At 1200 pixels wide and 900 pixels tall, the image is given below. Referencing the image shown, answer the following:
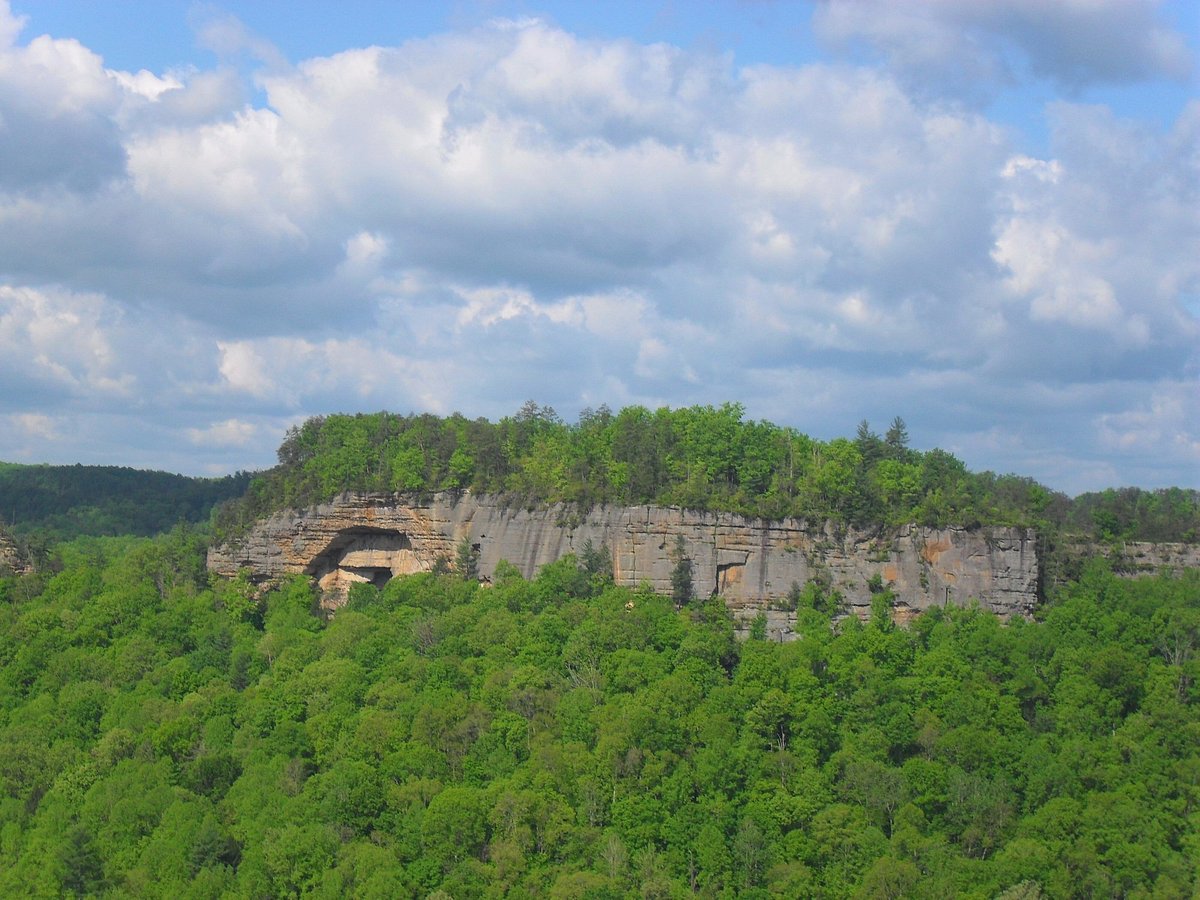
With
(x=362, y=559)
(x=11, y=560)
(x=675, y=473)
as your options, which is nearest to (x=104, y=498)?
(x=11, y=560)

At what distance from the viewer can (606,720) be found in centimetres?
6100

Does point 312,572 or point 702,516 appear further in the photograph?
point 312,572

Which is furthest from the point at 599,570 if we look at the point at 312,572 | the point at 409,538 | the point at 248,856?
the point at 248,856

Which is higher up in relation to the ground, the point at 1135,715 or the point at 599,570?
the point at 599,570

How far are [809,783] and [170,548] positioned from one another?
49.3 meters

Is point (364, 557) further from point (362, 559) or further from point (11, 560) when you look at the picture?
point (11, 560)

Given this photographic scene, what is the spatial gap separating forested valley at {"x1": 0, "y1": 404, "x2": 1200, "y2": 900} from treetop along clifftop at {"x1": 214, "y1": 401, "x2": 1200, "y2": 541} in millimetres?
258

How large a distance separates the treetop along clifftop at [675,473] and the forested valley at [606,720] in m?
0.26

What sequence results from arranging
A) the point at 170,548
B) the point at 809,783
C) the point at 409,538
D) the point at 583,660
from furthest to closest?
the point at 170,548 < the point at 409,538 < the point at 583,660 < the point at 809,783

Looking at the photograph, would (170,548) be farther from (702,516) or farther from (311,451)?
(702,516)

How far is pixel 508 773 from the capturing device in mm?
59594

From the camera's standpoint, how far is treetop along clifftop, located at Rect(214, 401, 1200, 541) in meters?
75.8

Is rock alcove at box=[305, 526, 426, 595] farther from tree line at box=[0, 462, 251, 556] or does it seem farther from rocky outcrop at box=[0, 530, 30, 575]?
tree line at box=[0, 462, 251, 556]

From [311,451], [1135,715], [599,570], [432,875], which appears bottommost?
[432,875]
